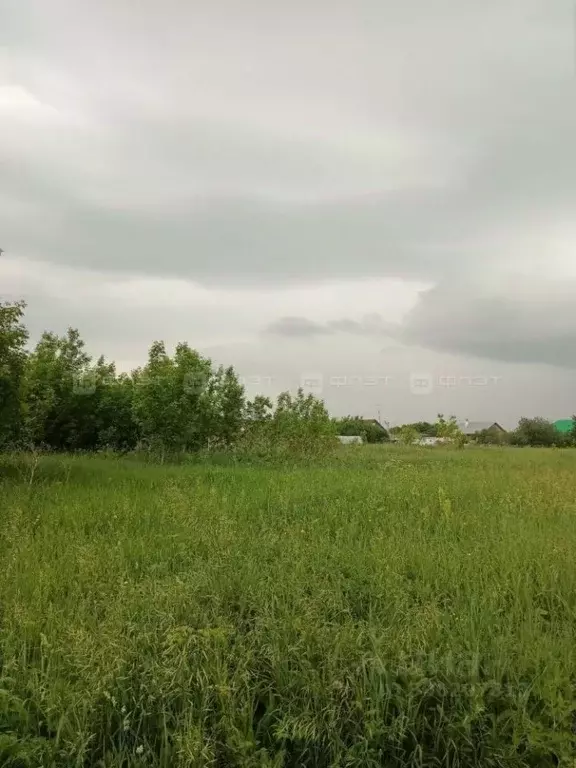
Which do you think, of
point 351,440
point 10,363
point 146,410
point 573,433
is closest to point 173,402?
point 146,410

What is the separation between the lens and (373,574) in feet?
13.6

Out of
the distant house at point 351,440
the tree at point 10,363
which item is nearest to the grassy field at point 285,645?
the tree at point 10,363

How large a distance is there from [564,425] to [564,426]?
18 centimetres

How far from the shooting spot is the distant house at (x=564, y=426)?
61.8 meters

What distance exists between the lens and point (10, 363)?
9.76 metres

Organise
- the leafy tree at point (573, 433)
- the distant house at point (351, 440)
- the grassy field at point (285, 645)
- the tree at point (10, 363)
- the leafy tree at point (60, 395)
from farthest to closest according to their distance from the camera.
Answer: the leafy tree at point (573, 433)
the distant house at point (351, 440)
the leafy tree at point (60, 395)
the tree at point (10, 363)
the grassy field at point (285, 645)

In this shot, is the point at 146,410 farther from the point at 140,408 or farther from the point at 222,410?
the point at 222,410

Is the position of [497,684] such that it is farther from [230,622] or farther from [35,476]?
[35,476]

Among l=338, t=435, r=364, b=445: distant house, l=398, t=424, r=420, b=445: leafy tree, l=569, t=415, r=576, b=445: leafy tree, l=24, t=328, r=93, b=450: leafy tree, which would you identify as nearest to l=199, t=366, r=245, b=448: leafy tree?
l=24, t=328, r=93, b=450: leafy tree

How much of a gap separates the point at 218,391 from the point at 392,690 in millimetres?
16652

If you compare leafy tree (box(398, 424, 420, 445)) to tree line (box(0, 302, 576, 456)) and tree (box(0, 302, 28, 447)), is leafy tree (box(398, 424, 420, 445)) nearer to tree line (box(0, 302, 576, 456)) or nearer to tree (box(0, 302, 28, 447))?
tree line (box(0, 302, 576, 456))

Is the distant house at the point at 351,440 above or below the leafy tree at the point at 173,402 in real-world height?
below

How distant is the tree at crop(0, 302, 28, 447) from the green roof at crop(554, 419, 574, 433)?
208 feet

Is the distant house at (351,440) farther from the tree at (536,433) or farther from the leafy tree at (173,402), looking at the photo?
the tree at (536,433)
